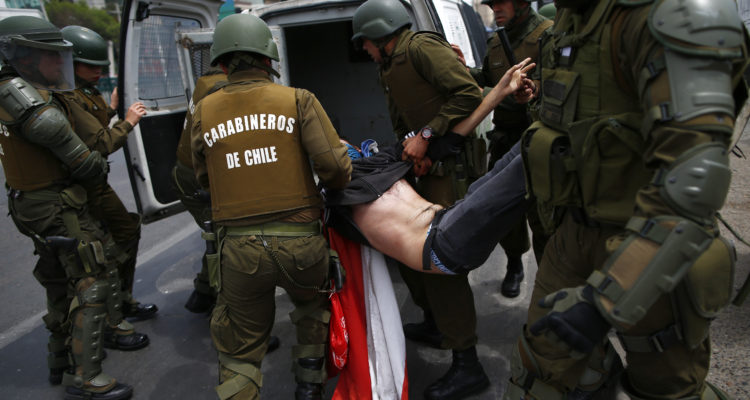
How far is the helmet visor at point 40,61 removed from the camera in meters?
2.62

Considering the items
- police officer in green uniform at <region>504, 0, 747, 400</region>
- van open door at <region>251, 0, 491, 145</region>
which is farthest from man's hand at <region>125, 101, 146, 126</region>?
van open door at <region>251, 0, 491, 145</region>

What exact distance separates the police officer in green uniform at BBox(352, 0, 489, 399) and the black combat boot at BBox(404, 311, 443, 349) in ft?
1.57

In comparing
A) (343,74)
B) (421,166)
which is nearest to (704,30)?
(421,166)

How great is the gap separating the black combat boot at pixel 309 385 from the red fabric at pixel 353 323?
0.36ft

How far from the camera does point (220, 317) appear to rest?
2.32m

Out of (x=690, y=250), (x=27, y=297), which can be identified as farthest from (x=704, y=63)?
(x=27, y=297)

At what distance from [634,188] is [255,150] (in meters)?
1.46

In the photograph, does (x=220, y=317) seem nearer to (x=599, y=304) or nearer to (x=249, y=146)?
(x=249, y=146)

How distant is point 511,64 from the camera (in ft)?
10.8

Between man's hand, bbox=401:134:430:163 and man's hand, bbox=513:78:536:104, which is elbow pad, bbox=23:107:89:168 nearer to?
man's hand, bbox=401:134:430:163

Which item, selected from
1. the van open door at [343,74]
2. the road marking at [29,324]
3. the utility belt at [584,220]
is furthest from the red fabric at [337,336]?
the van open door at [343,74]

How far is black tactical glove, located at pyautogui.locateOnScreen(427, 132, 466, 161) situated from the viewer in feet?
8.75

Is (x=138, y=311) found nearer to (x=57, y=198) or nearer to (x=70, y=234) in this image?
(x=70, y=234)

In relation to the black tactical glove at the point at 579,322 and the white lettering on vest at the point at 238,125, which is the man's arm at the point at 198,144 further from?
the black tactical glove at the point at 579,322
